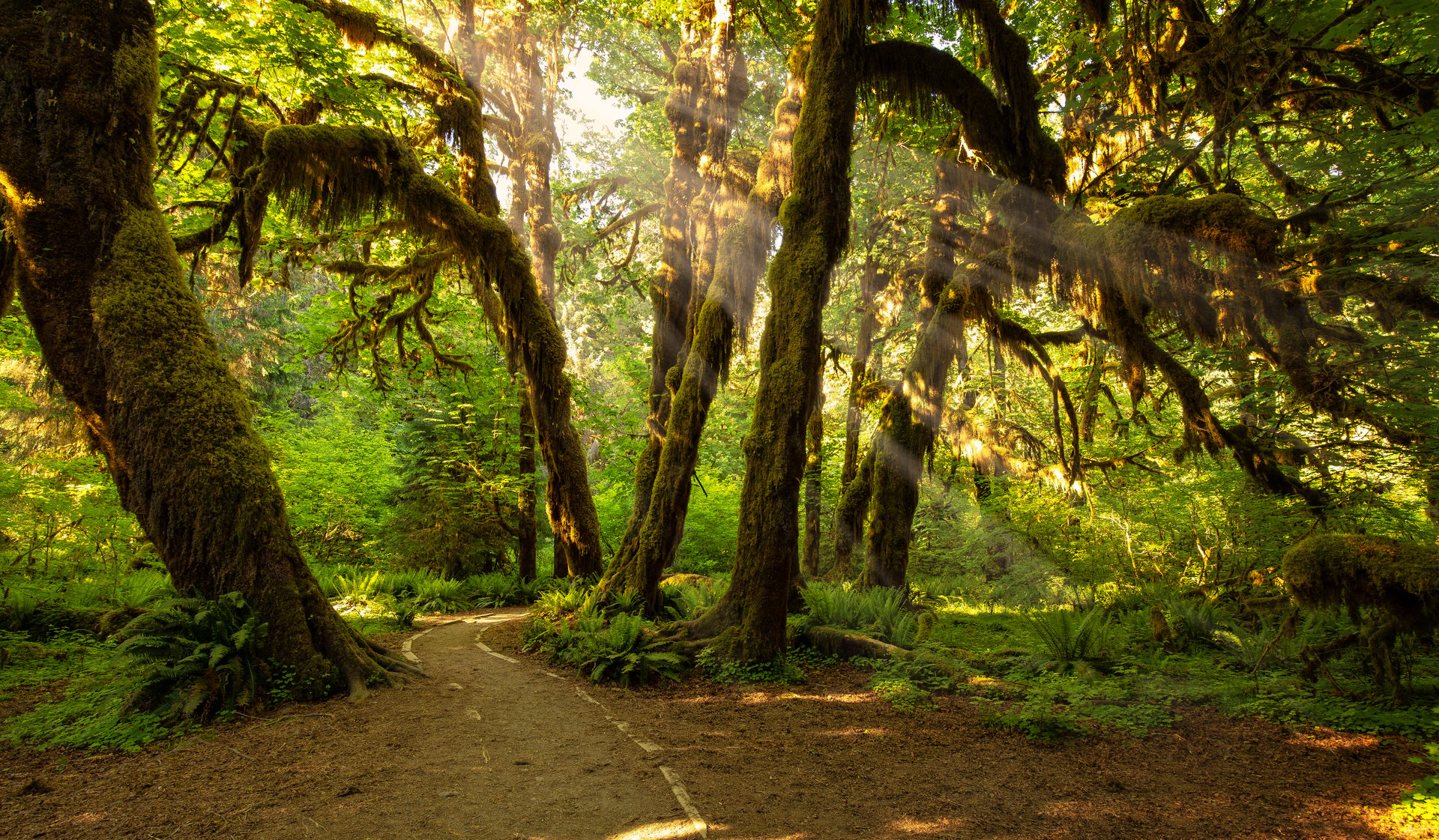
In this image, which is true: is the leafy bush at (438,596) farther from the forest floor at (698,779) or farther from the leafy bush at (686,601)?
the forest floor at (698,779)

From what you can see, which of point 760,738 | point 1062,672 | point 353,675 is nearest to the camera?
point 760,738

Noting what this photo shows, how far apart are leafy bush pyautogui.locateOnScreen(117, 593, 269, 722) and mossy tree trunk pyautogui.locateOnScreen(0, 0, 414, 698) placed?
22cm

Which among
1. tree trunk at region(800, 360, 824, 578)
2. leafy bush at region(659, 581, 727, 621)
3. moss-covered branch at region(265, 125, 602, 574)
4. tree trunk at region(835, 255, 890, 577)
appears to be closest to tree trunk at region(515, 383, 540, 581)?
moss-covered branch at region(265, 125, 602, 574)

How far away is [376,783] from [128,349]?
15.8 ft

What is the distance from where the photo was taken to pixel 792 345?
24.6ft

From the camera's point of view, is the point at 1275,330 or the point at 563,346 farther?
the point at 563,346

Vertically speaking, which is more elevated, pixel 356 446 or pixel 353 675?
pixel 356 446

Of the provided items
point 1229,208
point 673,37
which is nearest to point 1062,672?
point 1229,208

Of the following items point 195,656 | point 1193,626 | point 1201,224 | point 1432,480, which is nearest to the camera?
point 195,656

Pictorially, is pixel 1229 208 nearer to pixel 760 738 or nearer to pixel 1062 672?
pixel 1062 672

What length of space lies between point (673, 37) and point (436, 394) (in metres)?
11.4

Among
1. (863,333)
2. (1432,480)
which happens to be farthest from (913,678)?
(863,333)

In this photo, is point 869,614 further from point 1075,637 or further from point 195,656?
point 195,656

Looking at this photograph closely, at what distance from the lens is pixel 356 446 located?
52.0 ft
